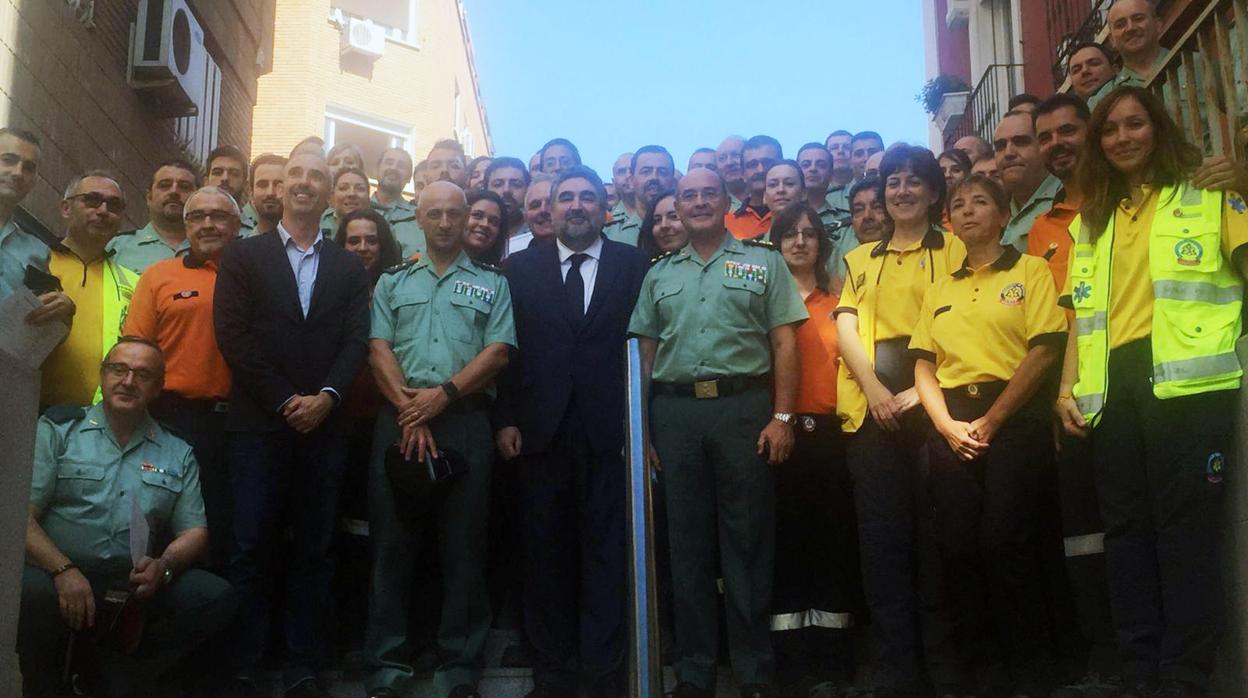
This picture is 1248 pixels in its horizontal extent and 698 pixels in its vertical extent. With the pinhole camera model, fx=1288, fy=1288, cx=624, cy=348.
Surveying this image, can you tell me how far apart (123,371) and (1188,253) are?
3857mm

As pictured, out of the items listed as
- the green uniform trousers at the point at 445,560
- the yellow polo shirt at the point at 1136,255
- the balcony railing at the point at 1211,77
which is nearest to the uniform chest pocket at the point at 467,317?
the green uniform trousers at the point at 445,560

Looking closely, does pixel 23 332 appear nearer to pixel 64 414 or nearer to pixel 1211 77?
pixel 64 414

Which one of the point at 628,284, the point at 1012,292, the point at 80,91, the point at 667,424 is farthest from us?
the point at 80,91

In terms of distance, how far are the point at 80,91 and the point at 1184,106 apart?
22.6 ft

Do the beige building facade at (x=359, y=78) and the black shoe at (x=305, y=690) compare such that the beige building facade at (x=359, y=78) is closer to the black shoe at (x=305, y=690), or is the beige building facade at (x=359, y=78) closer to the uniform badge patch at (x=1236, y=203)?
the black shoe at (x=305, y=690)

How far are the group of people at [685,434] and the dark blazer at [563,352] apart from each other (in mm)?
15

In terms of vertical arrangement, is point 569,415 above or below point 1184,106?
below

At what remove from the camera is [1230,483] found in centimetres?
422

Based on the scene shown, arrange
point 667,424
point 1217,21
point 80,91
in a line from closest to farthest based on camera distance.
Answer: point 667,424, point 1217,21, point 80,91

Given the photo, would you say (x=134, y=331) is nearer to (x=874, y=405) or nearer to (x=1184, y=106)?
(x=874, y=405)

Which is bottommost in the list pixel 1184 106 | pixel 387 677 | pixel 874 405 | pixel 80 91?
pixel 387 677

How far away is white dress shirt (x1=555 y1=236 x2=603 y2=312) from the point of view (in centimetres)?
570

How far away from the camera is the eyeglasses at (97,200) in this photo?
561 cm

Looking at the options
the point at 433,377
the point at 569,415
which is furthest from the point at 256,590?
the point at 569,415
